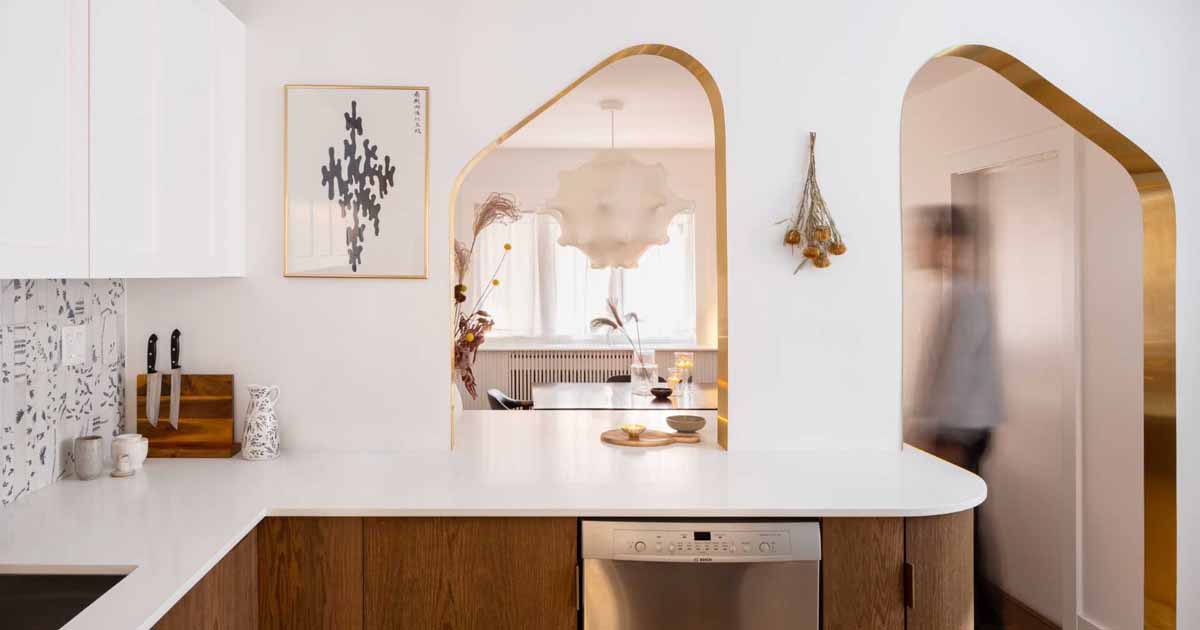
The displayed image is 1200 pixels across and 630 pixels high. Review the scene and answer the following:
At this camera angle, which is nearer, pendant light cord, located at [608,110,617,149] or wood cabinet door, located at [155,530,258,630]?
wood cabinet door, located at [155,530,258,630]

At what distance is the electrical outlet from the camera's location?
182cm

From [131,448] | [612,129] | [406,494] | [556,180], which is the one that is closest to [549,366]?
[556,180]

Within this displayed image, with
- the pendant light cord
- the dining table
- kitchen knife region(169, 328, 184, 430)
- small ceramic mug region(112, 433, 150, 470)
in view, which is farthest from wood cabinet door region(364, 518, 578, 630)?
the pendant light cord

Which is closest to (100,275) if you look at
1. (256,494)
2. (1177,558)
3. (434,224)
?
(256,494)

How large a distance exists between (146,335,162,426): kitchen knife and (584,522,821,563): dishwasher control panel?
1334 millimetres

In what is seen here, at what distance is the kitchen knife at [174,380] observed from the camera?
6.71ft

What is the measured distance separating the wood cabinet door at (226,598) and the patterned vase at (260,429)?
49cm

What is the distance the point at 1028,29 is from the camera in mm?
2092

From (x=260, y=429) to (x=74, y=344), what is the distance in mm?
506

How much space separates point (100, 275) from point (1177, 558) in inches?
118

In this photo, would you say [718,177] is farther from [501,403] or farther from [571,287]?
[571,287]

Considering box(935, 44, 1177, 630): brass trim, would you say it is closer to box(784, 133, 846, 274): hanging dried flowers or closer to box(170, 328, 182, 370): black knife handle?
box(784, 133, 846, 274): hanging dried flowers

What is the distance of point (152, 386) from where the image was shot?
79.4 inches

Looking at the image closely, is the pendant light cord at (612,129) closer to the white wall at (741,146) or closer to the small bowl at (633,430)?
the white wall at (741,146)
